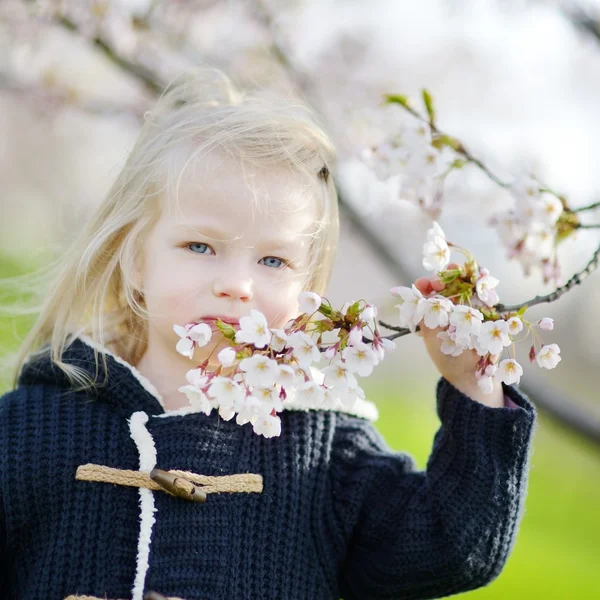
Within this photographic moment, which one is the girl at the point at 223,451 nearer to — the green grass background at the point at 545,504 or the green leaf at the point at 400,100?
the green leaf at the point at 400,100

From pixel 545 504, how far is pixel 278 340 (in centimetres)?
455

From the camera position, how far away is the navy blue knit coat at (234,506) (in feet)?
4.21

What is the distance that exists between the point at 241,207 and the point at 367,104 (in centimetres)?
216

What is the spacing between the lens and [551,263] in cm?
148

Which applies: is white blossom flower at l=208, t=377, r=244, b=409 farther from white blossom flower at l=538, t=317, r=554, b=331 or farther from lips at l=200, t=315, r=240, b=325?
white blossom flower at l=538, t=317, r=554, b=331

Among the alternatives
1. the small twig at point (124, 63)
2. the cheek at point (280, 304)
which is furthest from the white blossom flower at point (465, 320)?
the small twig at point (124, 63)

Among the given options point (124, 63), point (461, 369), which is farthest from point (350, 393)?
point (124, 63)

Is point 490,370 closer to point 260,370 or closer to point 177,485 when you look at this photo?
point 260,370

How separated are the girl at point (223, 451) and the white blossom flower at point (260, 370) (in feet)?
0.85

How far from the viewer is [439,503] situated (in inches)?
52.6

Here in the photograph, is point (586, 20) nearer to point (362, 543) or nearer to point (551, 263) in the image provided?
point (551, 263)

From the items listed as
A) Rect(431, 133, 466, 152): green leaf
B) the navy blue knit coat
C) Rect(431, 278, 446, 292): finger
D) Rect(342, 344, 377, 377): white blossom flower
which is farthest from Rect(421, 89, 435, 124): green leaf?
Rect(342, 344, 377, 377): white blossom flower

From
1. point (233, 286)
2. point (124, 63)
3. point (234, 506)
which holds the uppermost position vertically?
point (124, 63)

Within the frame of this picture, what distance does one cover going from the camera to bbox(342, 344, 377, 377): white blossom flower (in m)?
1.02
